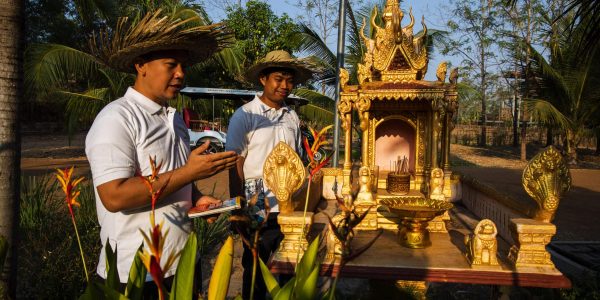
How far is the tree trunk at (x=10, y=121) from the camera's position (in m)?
2.45

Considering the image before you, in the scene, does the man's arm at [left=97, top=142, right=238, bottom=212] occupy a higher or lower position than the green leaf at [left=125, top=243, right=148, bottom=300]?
higher

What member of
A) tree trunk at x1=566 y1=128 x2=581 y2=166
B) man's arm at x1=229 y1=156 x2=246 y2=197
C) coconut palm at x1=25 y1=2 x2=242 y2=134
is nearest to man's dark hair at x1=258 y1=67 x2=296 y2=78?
man's arm at x1=229 y1=156 x2=246 y2=197

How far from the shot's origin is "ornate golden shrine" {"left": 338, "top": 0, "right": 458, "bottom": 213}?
417cm

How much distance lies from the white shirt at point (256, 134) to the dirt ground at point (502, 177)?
185 cm

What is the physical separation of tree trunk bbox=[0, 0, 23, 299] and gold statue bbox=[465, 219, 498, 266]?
2986mm

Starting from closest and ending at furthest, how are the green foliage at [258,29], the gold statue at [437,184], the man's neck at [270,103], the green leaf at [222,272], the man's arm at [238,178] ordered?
the green leaf at [222,272], the man's arm at [238,178], the man's neck at [270,103], the gold statue at [437,184], the green foliage at [258,29]

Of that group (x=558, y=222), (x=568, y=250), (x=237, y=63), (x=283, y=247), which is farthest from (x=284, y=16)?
(x=283, y=247)

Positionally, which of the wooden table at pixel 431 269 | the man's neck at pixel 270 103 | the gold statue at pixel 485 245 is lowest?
the wooden table at pixel 431 269

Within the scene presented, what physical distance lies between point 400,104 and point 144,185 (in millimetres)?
3850

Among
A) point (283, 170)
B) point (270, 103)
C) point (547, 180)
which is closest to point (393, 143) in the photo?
point (270, 103)

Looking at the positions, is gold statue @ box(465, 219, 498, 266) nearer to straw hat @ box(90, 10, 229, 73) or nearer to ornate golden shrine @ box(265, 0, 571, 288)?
ornate golden shrine @ box(265, 0, 571, 288)

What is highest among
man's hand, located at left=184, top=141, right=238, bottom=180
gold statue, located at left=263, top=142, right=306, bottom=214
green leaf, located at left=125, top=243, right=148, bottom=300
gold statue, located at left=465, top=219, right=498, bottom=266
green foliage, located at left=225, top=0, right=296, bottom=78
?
green foliage, located at left=225, top=0, right=296, bottom=78

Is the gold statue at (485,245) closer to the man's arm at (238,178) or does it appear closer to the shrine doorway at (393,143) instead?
the man's arm at (238,178)

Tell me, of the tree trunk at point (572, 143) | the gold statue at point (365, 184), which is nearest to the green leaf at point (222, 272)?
the gold statue at point (365, 184)
